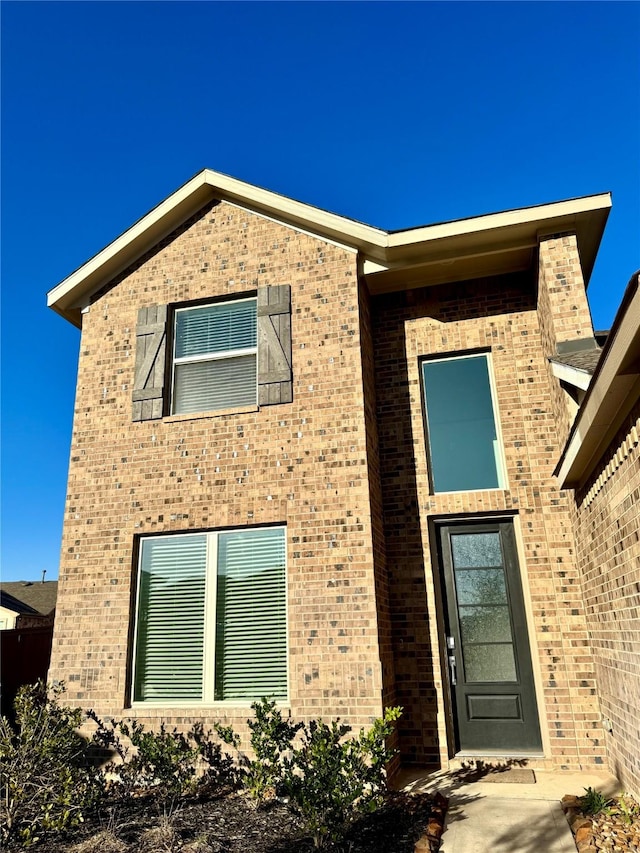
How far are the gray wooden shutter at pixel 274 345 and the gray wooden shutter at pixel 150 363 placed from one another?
1.37m

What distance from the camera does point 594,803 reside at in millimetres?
4371

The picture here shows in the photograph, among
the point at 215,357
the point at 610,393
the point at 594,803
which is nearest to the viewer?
the point at 610,393

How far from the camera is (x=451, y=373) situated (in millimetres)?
7215

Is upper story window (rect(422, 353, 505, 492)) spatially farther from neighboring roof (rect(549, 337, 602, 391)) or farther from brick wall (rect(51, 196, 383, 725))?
neighboring roof (rect(549, 337, 602, 391))

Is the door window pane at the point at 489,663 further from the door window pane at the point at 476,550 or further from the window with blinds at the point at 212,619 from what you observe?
the window with blinds at the point at 212,619

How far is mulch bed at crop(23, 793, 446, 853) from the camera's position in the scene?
409 cm

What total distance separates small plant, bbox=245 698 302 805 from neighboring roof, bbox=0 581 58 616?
22707 mm

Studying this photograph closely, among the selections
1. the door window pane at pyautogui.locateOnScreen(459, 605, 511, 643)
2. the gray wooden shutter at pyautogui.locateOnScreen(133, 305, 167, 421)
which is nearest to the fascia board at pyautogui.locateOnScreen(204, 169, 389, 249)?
the gray wooden shutter at pyautogui.locateOnScreen(133, 305, 167, 421)

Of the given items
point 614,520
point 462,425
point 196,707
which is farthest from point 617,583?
point 196,707

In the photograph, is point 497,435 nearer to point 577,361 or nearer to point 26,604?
point 577,361

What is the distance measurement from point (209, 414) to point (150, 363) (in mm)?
1185

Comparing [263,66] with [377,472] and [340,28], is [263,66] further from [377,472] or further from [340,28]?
[377,472]

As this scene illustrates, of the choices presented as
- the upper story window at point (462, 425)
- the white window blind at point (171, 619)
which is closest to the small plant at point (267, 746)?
the white window blind at point (171, 619)

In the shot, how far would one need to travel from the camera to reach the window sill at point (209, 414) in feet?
22.5
